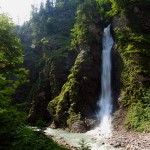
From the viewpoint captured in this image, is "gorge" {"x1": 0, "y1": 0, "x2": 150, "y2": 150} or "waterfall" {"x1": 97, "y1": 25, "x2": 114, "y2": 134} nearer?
"gorge" {"x1": 0, "y1": 0, "x2": 150, "y2": 150}

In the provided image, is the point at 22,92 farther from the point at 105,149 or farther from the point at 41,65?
the point at 105,149

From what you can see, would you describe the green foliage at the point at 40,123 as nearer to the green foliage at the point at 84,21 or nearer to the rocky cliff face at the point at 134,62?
the rocky cliff face at the point at 134,62

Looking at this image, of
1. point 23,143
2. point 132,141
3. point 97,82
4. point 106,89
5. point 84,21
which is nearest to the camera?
point 23,143

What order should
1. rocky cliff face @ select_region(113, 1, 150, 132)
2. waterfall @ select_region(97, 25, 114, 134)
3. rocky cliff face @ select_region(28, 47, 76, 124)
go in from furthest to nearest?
rocky cliff face @ select_region(28, 47, 76, 124) < waterfall @ select_region(97, 25, 114, 134) < rocky cliff face @ select_region(113, 1, 150, 132)

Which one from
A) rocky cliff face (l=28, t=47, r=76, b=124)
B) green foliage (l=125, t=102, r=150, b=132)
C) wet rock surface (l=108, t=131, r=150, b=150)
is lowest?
wet rock surface (l=108, t=131, r=150, b=150)

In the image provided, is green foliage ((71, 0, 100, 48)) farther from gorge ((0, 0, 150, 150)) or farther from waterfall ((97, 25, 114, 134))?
waterfall ((97, 25, 114, 134))

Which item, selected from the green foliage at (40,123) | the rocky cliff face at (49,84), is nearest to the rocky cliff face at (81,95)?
the green foliage at (40,123)

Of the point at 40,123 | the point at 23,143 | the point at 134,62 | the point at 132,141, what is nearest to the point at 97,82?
the point at 134,62

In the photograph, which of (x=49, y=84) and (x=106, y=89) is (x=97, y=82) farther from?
(x=49, y=84)

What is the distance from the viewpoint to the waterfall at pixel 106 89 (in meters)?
29.9

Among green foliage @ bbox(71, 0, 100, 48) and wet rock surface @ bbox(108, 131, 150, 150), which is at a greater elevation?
green foliage @ bbox(71, 0, 100, 48)

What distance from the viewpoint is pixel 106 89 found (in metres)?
35.5

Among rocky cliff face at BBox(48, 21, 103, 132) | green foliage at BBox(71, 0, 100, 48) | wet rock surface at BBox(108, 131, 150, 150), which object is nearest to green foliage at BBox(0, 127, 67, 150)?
wet rock surface at BBox(108, 131, 150, 150)

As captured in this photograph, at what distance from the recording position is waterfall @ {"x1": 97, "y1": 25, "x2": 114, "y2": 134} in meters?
29.9
